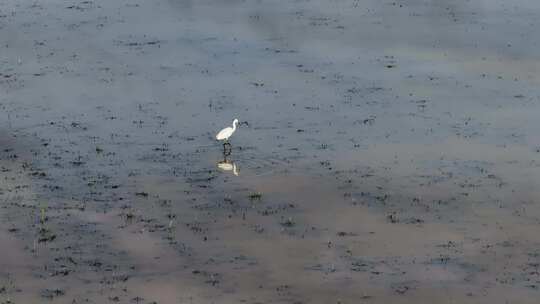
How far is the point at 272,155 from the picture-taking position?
31922 mm

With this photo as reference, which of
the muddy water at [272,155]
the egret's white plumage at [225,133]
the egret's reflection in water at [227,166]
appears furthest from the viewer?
the egret's white plumage at [225,133]

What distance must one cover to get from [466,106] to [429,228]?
9.33m

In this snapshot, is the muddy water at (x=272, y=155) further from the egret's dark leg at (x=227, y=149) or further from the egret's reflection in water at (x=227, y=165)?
the egret's dark leg at (x=227, y=149)

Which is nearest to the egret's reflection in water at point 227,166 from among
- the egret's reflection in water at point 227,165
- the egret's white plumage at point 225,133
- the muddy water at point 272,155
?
the egret's reflection in water at point 227,165

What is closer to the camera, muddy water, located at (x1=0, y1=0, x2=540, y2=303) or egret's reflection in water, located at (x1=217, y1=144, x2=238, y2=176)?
muddy water, located at (x1=0, y1=0, x2=540, y2=303)

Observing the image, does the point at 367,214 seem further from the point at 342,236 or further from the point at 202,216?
the point at 202,216

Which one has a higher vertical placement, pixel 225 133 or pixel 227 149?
pixel 225 133

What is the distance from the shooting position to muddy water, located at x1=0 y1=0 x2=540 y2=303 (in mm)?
25203

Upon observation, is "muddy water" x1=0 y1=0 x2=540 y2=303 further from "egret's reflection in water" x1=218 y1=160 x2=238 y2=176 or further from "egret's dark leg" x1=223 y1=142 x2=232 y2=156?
"egret's dark leg" x1=223 y1=142 x2=232 y2=156

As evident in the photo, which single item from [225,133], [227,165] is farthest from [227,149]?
[227,165]

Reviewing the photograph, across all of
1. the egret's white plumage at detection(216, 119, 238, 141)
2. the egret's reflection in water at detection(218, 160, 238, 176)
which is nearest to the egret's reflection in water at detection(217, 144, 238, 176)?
the egret's reflection in water at detection(218, 160, 238, 176)

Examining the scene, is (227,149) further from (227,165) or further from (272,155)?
(272,155)

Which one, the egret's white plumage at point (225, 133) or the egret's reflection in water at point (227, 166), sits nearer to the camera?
the egret's reflection in water at point (227, 166)

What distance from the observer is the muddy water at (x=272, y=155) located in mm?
25203
